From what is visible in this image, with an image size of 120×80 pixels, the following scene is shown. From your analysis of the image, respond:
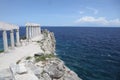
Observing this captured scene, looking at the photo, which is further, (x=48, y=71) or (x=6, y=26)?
(x=6, y=26)

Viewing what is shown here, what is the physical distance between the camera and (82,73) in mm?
38875

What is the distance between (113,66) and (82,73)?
1152 centimetres

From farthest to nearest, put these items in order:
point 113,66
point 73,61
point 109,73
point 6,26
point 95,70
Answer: point 73,61, point 113,66, point 95,70, point 109,73, point 6,26

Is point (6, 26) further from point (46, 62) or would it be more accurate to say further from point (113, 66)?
point (113, 66)

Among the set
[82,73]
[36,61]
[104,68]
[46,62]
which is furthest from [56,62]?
[104,68]

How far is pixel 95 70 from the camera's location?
133 feet

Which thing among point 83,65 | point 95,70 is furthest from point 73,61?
point 95,70

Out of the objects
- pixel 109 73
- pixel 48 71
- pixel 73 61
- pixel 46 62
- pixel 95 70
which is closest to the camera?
pixel 48 71

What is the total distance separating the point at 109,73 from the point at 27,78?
33967 millimetres

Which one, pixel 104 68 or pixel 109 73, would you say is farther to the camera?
pixel 104 68

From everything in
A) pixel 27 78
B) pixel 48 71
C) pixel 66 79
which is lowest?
pixel 66 79

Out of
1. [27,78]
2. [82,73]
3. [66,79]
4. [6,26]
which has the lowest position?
[82,73]

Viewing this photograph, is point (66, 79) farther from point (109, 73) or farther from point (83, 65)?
point (83, 65)

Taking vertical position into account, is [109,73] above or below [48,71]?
below
